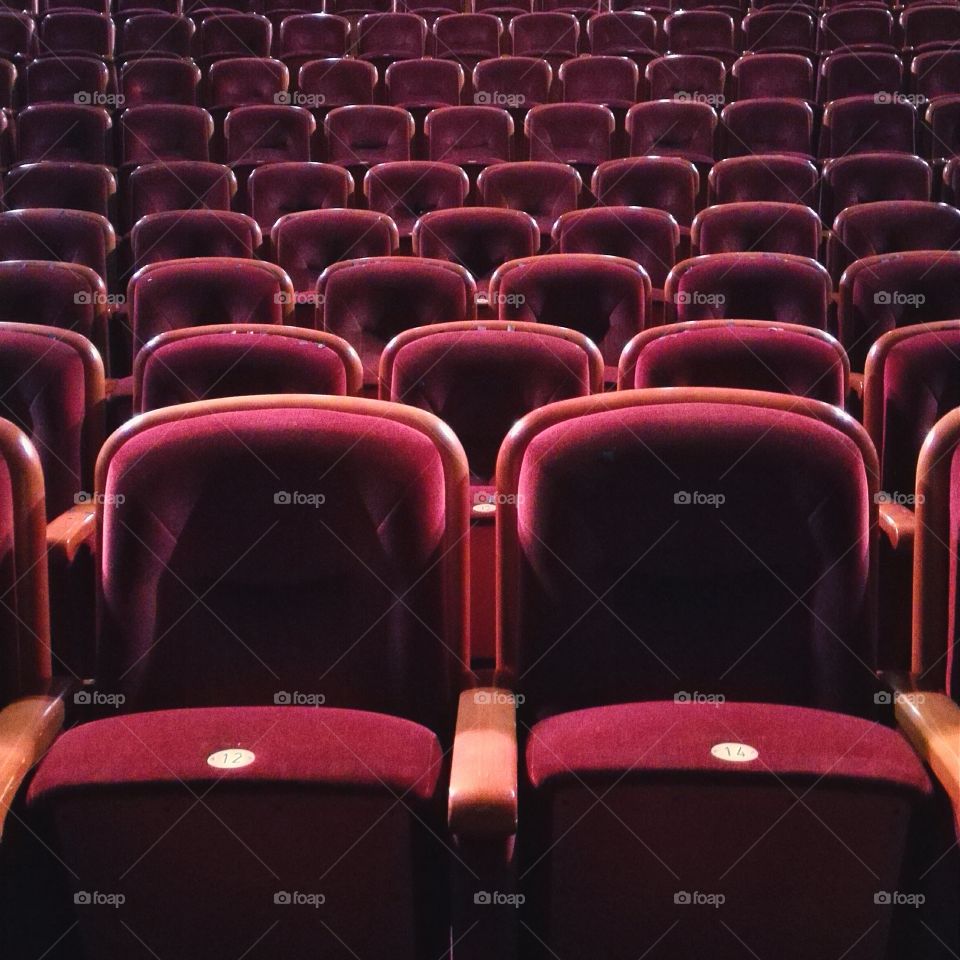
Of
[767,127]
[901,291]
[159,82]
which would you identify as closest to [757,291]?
Result: [901,291]

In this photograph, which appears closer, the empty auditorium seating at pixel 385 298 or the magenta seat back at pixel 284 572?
the magenta seat back at pixel 284 572

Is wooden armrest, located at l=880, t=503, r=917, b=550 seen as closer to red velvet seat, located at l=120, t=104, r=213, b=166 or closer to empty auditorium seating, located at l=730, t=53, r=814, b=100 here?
red velvet seat, located at l=120, t=104, r=213, b=166

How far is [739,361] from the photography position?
0.73 meters

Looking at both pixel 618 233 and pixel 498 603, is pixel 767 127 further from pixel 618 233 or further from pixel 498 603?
pixel 498 603

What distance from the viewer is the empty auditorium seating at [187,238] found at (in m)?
1.18

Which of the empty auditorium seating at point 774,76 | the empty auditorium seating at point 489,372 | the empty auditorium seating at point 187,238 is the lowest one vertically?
the empty auditorium seating at point 489,372

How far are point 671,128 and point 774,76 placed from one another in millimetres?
333

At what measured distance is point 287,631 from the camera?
49cm

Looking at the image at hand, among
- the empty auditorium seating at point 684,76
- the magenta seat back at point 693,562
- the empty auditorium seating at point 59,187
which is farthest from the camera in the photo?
the empty auditorium seating at point 684,76

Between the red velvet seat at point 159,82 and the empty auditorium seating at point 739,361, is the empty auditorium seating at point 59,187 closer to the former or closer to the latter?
the red velvet seat at point 159,82

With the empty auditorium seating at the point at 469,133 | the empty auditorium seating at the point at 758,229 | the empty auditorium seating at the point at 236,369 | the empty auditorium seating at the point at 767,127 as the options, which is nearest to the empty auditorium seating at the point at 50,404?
the empty auditorium seating at the point at 236,369

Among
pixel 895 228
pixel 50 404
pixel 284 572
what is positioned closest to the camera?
pixel 284 572

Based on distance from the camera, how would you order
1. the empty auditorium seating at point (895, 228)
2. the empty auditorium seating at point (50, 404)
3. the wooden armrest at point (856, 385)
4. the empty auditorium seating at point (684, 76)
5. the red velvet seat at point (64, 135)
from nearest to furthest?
the empty auditorium seating at point (50, 404) < the wooden armrest at point (856, 385) < the empty auditorium seating at point (895, 228) < the red velvet seat at point (64, 135) < the empty auditorium seating at point (684, 76)

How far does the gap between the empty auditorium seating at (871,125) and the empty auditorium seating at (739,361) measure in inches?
41.0
